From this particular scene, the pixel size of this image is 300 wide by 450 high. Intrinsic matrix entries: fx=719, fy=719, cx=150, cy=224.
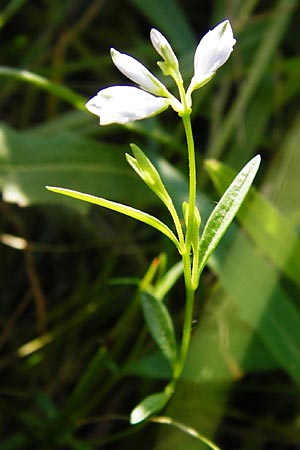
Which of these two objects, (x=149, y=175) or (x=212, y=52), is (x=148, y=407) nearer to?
(x=149, y=175)

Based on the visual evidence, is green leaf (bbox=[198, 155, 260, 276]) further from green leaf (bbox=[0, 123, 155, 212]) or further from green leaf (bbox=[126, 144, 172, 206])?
green leaf (bbox=[0, 123, 155, 212])

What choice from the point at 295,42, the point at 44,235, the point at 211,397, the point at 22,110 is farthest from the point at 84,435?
the point at 295,42

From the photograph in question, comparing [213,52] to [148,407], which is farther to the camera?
[148,407]

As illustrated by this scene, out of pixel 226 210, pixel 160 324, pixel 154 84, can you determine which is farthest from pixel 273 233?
pixel 154 84

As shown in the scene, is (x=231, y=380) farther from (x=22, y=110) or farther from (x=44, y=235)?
(x=22, y=110)

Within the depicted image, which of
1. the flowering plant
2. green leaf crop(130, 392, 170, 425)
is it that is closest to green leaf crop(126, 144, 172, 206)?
the flowering plant

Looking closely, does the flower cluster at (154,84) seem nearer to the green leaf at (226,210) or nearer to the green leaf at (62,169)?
the green leaf at (226,210)

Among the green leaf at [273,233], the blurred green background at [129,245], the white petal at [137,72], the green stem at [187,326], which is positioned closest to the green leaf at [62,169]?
the blurred green background at [129,245]
